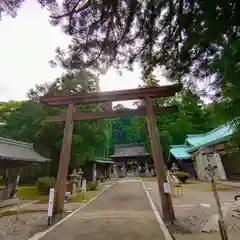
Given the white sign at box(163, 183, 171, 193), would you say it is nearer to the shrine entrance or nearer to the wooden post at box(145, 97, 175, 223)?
the wooden post at box(145, 97, 175, 223)

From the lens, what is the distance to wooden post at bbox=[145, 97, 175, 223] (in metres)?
6.22

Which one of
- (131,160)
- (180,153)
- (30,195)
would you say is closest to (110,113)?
(30,195)

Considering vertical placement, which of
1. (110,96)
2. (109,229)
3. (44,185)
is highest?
(110,96)

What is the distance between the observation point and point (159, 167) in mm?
6695

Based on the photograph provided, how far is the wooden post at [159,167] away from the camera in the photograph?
6219mm

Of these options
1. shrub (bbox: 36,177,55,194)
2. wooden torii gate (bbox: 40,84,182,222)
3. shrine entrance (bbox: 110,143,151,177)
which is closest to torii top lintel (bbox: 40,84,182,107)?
wooden torii gate (bbox: 40,84,182,222)

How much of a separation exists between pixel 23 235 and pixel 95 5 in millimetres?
5742

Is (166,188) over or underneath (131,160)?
underneath

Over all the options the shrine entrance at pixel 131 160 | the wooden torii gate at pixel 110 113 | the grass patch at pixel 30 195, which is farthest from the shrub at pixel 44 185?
the shrine entrance at pixel 131 160

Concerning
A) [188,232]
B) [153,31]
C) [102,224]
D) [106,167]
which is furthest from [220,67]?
[106,167]

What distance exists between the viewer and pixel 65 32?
4.43 m

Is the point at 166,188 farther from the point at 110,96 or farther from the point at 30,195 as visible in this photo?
the point at 30,195

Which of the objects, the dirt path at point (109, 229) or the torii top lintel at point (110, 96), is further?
the torii top lintel at point (110, 96)

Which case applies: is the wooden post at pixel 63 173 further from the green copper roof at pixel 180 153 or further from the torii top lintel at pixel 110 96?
the green copper roof at pixel 180 153
